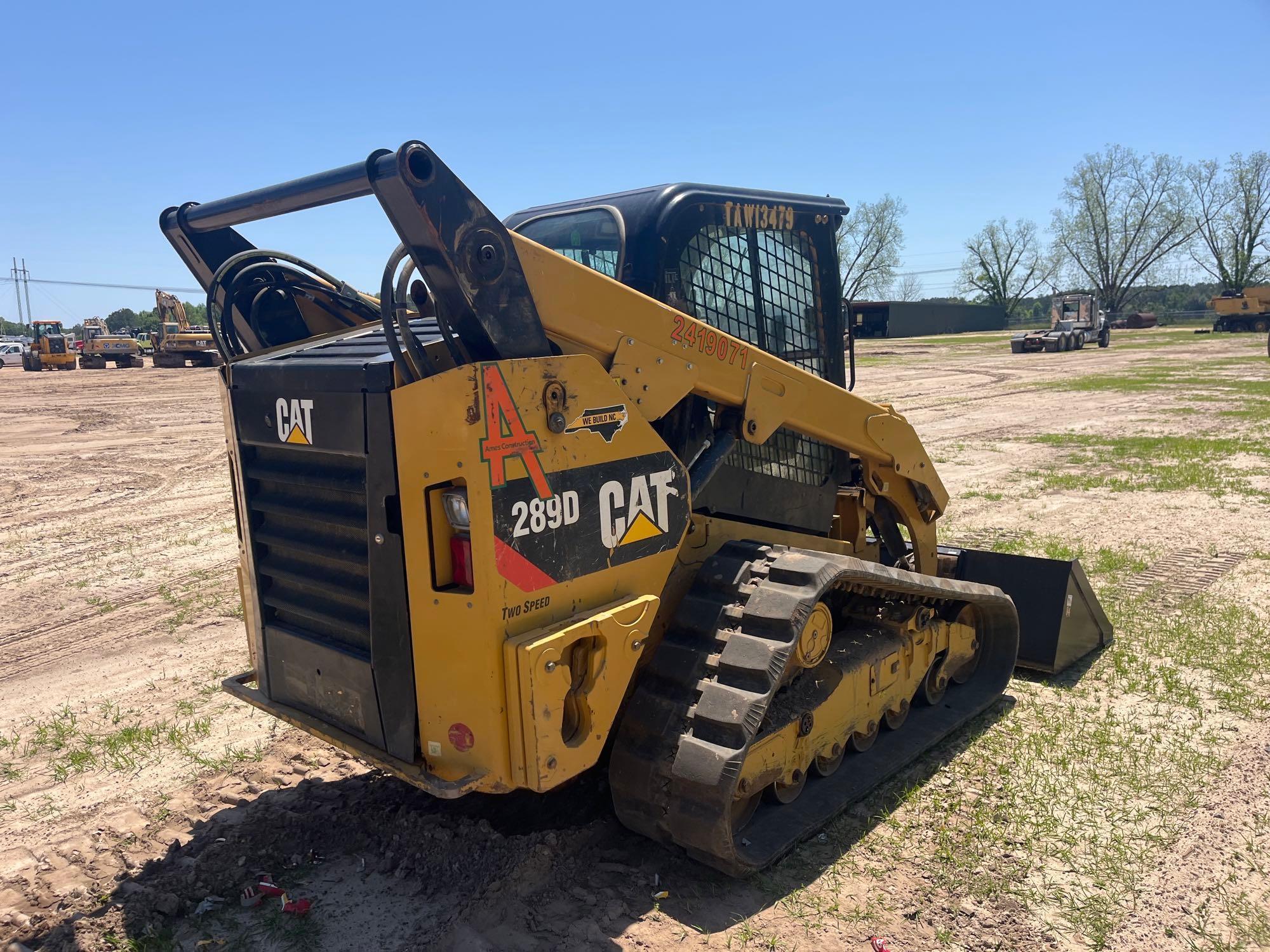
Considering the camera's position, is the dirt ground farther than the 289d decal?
Yes

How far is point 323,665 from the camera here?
338 centimetres

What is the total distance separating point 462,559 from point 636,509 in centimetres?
70

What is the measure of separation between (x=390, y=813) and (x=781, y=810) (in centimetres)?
167

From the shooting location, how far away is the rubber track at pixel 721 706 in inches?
127

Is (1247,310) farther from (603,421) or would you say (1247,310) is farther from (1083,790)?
(603,421)

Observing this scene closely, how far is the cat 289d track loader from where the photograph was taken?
290 centimetres

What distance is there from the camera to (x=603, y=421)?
321cm

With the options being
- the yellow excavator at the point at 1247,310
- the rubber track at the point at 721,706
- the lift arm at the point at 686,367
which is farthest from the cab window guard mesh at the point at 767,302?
the yellow excavator at the point at 1247,310

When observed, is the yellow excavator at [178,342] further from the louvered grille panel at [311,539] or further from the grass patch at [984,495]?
the louvered grille panel at [311,539]

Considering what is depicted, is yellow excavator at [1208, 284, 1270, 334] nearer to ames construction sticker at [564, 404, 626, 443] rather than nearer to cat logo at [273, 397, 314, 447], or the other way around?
ames construction sticker at [564, 404, 626, 443]

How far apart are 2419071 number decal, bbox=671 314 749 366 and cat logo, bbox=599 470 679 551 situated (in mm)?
515

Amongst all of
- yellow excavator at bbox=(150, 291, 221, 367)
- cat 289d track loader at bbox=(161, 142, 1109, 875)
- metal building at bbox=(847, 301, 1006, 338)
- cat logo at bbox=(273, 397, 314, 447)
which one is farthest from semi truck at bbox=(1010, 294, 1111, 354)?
cat logo at bbox=(273, 397, 314, 447)

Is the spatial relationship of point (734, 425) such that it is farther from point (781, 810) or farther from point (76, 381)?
point (76, 381)

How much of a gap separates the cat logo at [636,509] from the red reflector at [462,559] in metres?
0.50
